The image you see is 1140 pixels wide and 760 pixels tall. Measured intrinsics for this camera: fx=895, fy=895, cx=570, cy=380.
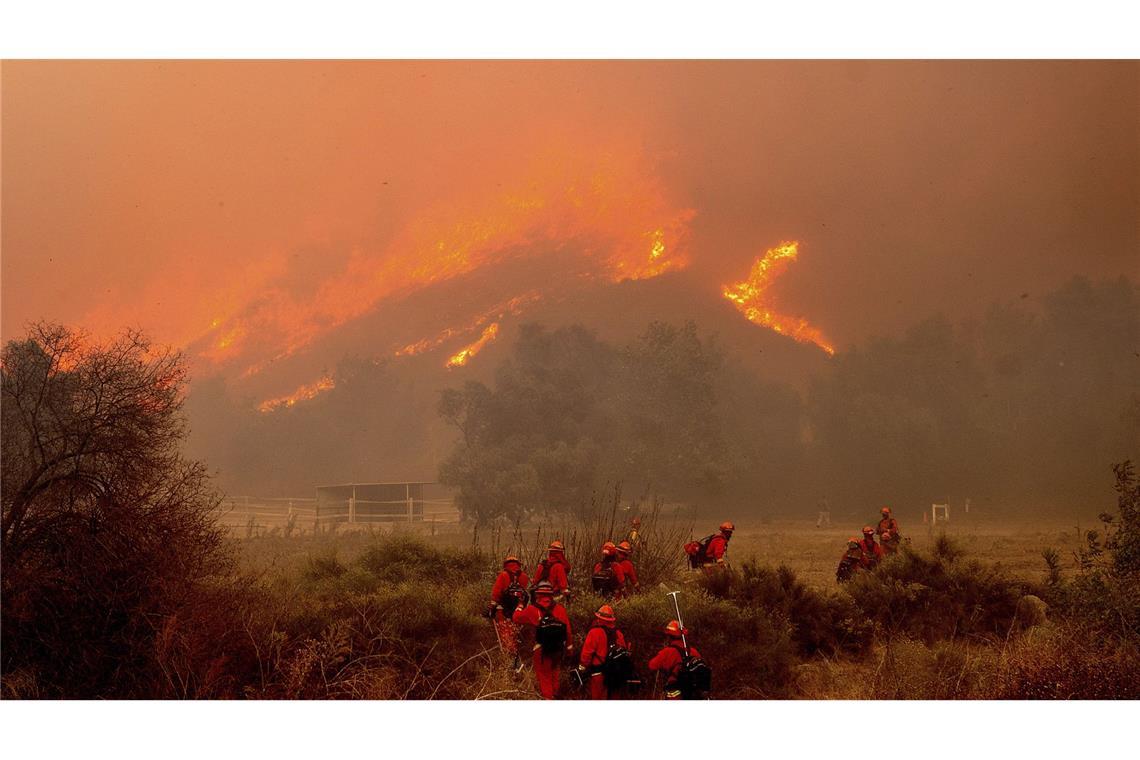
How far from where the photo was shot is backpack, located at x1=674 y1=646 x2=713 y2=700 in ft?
41.0

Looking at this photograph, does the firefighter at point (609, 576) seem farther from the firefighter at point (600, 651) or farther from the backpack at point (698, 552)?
the firefighter at point (600, 651)

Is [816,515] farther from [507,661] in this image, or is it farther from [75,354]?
[75,354]

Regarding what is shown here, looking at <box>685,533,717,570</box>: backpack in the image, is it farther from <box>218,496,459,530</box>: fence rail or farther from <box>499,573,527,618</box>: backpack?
<box>218,496,459,530</box>: fence rail

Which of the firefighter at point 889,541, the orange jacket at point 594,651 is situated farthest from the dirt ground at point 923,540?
the orange jacket at point 594,651

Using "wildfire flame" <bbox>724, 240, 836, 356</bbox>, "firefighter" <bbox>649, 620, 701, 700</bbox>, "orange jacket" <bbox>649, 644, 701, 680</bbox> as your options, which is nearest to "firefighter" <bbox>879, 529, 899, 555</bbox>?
"firefighter" <bbox>649, 620, 701, 700</bbox>

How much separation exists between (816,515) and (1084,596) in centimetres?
3918

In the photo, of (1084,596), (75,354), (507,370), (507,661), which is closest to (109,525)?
(75,354)

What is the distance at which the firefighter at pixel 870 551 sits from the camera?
821 inches

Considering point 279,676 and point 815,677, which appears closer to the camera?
point 279,676

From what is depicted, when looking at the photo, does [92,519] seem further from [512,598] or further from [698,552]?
[698,552]

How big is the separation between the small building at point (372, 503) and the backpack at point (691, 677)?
33.3 meters

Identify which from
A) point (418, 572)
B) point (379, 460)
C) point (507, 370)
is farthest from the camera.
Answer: point (379, 460)

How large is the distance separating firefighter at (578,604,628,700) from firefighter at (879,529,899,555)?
36.9ft

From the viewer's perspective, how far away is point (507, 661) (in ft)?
50.6
